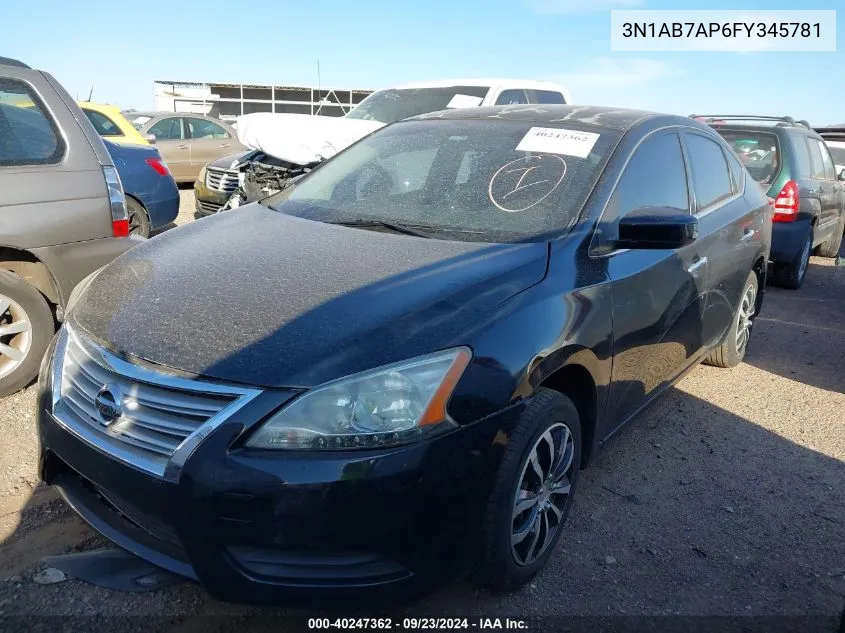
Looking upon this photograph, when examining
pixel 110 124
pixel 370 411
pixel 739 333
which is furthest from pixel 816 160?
pixel 110 124

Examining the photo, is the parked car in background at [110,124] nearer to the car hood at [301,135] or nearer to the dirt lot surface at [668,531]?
the car hood at [301,135]

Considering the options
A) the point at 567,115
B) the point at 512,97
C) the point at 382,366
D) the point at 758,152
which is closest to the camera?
the point at 382,366

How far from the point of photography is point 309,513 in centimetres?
180

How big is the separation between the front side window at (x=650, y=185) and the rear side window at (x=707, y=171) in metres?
0.15

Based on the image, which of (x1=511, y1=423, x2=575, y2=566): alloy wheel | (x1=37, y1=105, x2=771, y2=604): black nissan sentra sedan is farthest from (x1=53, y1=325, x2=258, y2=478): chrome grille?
(x1=511, y1=423, x2=575, y2=566): alloy wheel

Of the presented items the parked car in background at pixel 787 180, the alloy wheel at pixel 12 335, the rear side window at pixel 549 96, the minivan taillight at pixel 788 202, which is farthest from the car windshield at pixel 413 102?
the alloy wheel at pixel 12 335

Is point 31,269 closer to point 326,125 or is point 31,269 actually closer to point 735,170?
point 735,170

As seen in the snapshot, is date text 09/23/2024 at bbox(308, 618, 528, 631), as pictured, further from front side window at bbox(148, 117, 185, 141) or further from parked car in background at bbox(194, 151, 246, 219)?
front side window at bbox(148, 117, 185, 141)

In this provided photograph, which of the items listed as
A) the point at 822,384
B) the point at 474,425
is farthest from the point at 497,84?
the point at 474,425

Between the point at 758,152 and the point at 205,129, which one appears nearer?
the point at 758,152

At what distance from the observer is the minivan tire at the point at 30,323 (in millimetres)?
3588

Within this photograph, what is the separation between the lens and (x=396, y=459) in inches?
72.1

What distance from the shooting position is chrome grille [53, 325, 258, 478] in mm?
1863

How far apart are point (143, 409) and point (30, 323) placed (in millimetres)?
2156
